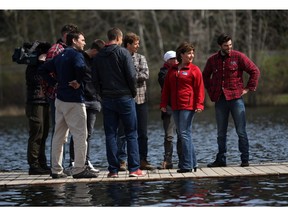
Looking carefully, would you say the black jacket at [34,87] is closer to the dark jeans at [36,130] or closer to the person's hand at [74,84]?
the dark jeans at [36,130]

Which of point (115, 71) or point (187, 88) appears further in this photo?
point (187, 88)

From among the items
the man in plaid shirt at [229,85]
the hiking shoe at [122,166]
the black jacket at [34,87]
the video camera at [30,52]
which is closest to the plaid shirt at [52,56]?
the black jacket at [34,87]

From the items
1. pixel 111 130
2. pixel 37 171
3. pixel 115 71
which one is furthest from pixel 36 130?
pixel 115 71

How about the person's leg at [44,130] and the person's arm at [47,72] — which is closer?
the person's arm at [47,72]

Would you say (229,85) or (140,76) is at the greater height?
(140,76)

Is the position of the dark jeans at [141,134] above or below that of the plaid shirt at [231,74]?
below

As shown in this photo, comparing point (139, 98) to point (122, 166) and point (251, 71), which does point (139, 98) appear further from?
point (251, 71)

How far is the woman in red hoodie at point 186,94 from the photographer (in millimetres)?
13219

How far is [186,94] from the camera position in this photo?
13250 mm

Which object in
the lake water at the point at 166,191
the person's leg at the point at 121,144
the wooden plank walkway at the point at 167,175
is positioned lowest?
the lake water at the point at 166,191

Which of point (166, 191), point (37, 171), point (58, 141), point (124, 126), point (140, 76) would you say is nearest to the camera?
point (166, 191)

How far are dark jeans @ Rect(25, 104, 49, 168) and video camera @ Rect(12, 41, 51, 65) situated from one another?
677 millimetres

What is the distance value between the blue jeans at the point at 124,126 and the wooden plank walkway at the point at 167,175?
0.74 feet

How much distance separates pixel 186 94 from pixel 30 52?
2.35 meters
